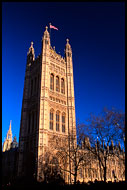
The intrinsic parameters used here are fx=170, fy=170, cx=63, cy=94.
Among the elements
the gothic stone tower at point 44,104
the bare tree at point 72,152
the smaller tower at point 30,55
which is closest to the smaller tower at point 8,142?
the gothic stone tower at point 44,104

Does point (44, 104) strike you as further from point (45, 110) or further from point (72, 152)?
point (72, 152)

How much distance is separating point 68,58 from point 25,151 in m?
32.1

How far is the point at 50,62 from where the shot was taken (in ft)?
162

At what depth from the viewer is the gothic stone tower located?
119 ft

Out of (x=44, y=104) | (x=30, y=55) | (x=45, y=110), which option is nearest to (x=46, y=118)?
(x=45, y=110)

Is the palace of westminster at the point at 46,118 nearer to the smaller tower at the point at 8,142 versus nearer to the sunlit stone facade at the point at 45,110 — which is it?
the sunlit stone facade at the point at 45,110

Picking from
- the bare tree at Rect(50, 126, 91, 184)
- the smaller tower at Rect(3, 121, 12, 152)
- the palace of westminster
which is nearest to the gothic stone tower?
the palace of westminster

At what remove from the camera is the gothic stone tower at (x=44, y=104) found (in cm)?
3634

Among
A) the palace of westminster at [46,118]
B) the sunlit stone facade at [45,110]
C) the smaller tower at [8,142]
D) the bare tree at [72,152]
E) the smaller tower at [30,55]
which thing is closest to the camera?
the bare tree at [72,152]

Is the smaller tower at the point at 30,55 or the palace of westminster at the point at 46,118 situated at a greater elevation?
the smaller tower at the point at 30,55

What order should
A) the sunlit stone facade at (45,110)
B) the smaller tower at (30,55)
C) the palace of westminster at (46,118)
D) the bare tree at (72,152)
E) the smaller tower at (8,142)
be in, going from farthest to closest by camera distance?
the smaller tower at (8,142), the smaller tower at (30,55), the sunlit stone facade at (45,110), the palace of westminster at (46,118), the bare tree at (72,152)

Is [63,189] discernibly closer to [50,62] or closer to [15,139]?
[50,62]

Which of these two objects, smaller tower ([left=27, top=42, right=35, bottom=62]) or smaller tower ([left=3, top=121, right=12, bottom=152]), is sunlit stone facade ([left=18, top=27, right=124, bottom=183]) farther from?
smaller tower ([left=3, top=121, right=12, bottom=152])

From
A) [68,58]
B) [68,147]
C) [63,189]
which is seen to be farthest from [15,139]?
[63,189]
